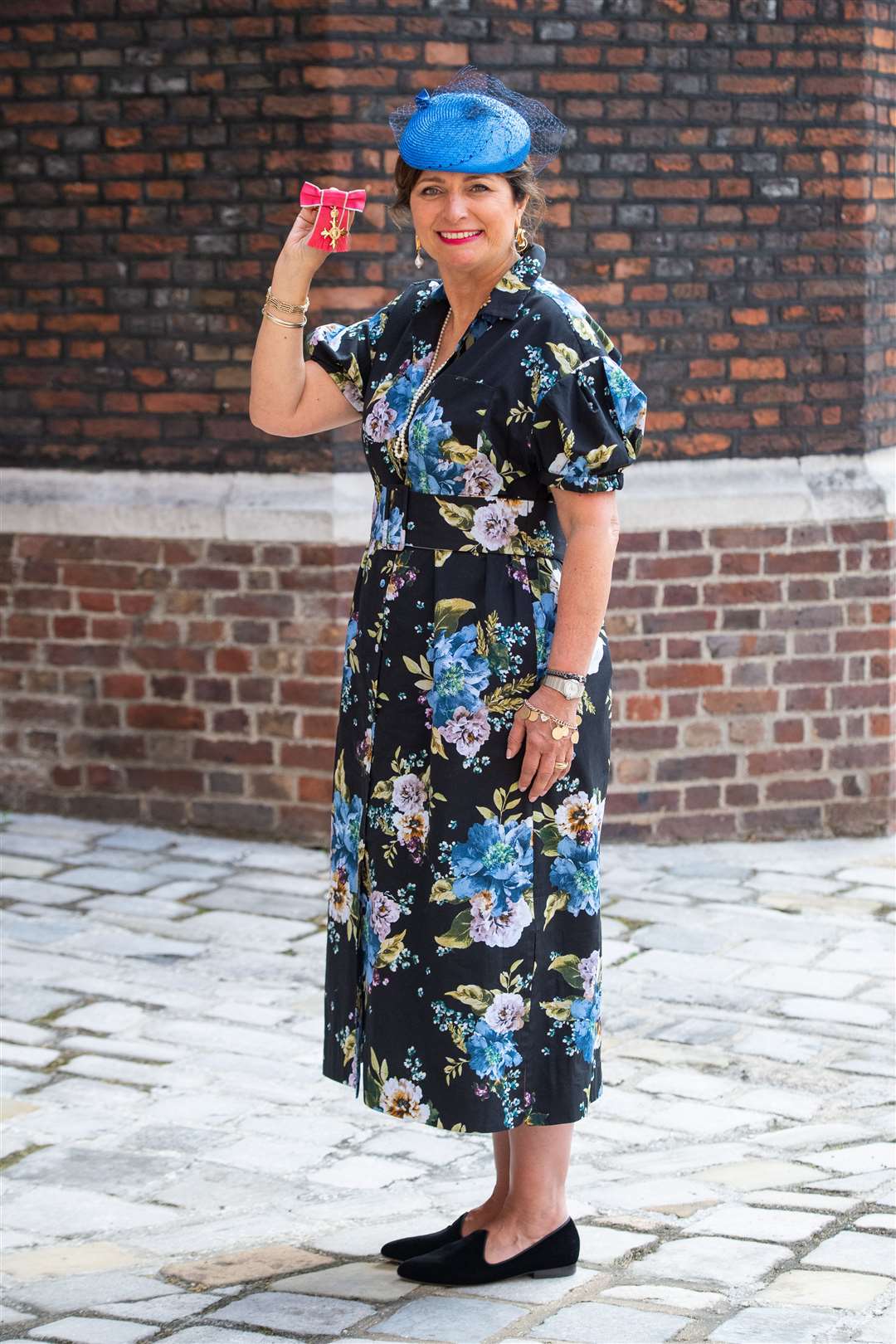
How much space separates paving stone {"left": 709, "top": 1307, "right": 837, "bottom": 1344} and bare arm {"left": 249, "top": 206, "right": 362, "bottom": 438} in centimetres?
170

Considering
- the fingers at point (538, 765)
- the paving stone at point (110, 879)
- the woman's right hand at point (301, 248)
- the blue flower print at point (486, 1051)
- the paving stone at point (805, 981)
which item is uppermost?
the woman's right hand at point (301, 248)

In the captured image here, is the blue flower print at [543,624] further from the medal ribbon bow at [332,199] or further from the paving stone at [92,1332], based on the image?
the paving stone at [92,1332]

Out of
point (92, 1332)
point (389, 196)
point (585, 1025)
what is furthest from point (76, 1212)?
point (389, 196)

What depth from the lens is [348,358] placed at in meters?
3.30

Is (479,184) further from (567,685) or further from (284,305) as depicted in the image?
(567,685)

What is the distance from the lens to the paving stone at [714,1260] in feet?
10.0

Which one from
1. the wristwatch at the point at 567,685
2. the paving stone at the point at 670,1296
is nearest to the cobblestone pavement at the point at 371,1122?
the paving stone at the point at 670,1296

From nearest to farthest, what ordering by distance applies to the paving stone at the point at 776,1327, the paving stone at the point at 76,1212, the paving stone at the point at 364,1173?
the paving stone at the point at 776,1327, the paving stone at the point at 76,1212, the paving stone at the point at 364,1173

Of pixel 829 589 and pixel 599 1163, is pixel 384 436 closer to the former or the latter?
pixel 599 1163

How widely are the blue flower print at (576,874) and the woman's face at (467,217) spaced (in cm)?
100

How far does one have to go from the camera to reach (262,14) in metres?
5.99

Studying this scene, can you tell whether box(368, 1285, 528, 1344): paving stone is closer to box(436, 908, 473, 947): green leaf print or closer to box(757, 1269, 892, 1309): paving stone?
box(757, 1269, 892, 1309): paving stone

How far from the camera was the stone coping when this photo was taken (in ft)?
20.1

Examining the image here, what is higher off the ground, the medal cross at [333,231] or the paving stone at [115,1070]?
the medal cross at [333,231]
